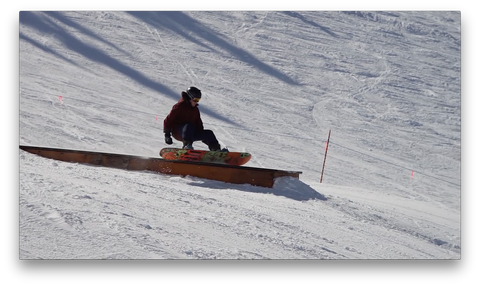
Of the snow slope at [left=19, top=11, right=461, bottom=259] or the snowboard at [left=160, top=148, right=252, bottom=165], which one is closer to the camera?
the snow slope at [left=19, top=11, right=461, bottom=259]

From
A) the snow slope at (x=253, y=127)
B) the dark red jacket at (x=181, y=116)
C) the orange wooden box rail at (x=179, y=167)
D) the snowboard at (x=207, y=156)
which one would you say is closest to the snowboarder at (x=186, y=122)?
the dark red jacket at (x=181, y=116)

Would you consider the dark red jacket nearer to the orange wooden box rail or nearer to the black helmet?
the black helmet

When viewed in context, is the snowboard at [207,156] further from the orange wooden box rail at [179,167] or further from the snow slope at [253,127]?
the snow slope at [253,127]

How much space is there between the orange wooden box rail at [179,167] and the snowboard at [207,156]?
0.64 m

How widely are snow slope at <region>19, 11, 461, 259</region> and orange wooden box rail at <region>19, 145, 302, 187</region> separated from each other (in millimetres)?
155

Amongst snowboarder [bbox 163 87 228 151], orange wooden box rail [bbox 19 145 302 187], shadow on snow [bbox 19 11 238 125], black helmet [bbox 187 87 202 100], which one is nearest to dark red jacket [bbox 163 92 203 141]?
snowboarder [bbox 163 87 228 151]

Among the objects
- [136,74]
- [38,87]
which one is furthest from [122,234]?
[136,74]

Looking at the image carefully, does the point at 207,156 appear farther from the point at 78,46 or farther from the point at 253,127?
the point at 78,46

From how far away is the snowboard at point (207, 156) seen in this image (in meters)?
9.09

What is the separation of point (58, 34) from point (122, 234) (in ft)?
62.8

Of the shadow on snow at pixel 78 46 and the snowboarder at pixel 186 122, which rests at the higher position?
the shadow on snow at pixel 78 46

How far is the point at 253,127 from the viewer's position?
58.0ft

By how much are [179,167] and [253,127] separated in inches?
367

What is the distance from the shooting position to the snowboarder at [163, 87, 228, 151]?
8.92 m
